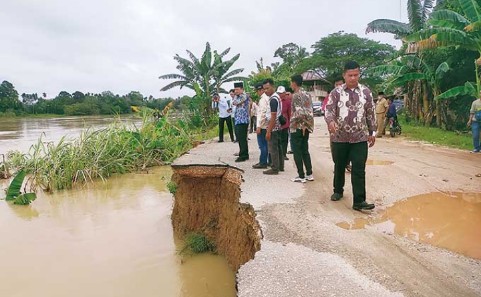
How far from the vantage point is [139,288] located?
4488 mm

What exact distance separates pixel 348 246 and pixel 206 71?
20.8m

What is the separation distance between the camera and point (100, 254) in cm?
546

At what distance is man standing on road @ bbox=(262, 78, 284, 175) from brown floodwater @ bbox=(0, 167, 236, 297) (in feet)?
6.18

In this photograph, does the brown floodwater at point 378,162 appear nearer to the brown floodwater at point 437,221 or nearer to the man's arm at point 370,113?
the brown floodwater at point 437,221

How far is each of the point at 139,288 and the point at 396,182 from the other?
13.3ft

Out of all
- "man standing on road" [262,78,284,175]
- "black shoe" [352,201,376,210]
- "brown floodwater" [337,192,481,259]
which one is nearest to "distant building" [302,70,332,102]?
"man standing on road" [262,78,284,175]

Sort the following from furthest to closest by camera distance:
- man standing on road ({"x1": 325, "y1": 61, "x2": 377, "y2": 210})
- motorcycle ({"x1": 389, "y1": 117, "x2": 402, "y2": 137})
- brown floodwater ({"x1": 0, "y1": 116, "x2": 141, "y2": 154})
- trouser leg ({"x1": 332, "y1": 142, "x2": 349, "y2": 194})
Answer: brown floodwater ({"x1": 0, "y1": 116, "x2": 141, "y2": 154}) → motorcycle ({"x1": 389, "y1": 117, "x2": 402, "y2": 137}) → trouser leg ({"x1": 332, "y1": 142, "x2": 349, "y2": 194}) → man standing on road ({"x1": 325, "y1": 61, "x2": 377, "y2": 210})

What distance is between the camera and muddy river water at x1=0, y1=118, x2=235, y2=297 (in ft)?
14.9

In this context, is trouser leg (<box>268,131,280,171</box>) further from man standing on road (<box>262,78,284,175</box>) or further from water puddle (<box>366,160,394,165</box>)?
water puddle (<box>366,160,394,165</box>)

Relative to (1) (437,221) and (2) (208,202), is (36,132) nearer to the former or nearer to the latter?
(2) (208,202)

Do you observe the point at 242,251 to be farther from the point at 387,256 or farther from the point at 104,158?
the point at 104,158

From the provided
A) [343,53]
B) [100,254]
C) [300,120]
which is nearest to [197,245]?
[100,254]

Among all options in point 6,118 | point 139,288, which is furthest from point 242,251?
point 6,118

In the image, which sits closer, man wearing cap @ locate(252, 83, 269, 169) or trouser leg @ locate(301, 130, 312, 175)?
trouser leg @ locate(301, 130, 312, 175)
